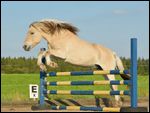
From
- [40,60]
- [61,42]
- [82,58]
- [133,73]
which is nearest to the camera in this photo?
[133,73]

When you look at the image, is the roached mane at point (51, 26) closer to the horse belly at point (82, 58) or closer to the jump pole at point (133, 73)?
the horse belly at point (82, 58)

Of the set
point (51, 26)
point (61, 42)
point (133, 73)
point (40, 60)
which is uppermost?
point (51, 26)

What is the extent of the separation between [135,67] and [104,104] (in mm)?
3043

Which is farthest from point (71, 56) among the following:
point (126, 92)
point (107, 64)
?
point (126, 92)

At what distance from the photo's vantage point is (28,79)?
1080 inches

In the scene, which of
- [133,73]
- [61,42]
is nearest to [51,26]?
[61,42]

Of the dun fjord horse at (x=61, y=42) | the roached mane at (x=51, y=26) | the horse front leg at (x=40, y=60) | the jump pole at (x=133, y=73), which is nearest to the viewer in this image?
the jump pole at (x=133, y=73)

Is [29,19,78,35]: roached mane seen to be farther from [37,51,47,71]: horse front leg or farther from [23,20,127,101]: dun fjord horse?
[37,51,47,71]: horse front leg

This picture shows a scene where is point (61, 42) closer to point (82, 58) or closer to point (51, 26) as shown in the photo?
point (51, 26)

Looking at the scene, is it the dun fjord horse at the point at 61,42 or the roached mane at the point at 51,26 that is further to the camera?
the roached mane at the point at 51,26

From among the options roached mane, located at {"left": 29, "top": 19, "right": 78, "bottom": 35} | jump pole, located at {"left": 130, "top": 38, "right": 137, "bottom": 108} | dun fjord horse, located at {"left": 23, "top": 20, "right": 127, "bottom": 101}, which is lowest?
jump pole, located at {"left": 130, "top": 38, "right": 137, "bottom": 108}

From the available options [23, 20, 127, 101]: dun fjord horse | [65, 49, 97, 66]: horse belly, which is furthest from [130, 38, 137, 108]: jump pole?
[65, 49, 97, 66]: horse belly

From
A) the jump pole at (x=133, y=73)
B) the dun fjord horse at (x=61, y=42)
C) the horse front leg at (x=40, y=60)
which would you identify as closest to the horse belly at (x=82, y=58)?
the dun fjord horse at (x=61, y=42)

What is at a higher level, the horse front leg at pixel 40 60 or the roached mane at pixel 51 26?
the roached mane at pixel 51 26
